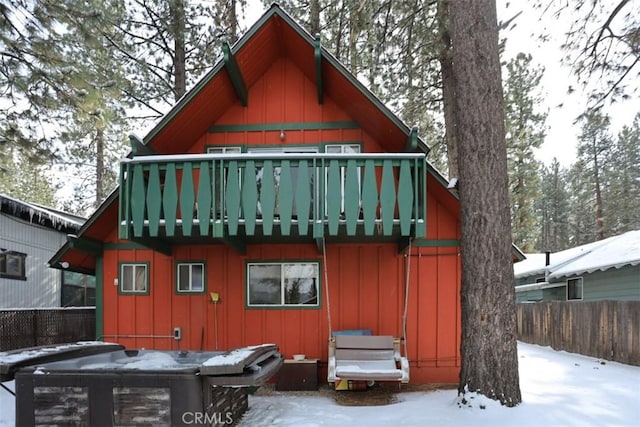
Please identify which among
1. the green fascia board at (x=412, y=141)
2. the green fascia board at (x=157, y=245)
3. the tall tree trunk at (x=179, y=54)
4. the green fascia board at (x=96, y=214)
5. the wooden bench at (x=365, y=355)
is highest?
the tall tree trunk at (x=179, y=54)

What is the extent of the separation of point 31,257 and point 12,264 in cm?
66

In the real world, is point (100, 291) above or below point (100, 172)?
below

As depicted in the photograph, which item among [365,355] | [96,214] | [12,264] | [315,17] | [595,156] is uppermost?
[595,156]

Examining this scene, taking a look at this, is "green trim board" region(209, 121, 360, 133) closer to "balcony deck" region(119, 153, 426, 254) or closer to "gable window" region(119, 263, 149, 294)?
"balcony deck" region(119, 153, 426, 254)

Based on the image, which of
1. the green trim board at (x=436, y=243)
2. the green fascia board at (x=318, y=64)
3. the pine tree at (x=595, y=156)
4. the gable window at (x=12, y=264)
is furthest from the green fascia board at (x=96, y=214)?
the pine tree at (x=595, y=156)

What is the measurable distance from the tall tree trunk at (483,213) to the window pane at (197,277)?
4817 mm

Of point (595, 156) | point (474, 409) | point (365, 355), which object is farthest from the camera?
point (595, 156)

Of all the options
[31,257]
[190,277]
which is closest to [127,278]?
[190,277]

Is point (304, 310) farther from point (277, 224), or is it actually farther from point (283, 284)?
point (277, 224)

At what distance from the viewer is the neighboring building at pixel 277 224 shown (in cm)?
674

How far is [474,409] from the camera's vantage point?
5.42 meters

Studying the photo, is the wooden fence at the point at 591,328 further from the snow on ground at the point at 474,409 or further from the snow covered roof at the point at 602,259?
the snow on ground at the point at 474,409

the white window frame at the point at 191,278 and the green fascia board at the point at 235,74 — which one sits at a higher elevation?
the green fascia board at the point at 235,74

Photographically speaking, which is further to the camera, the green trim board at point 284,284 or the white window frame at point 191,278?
the white window frame at point 191,278
